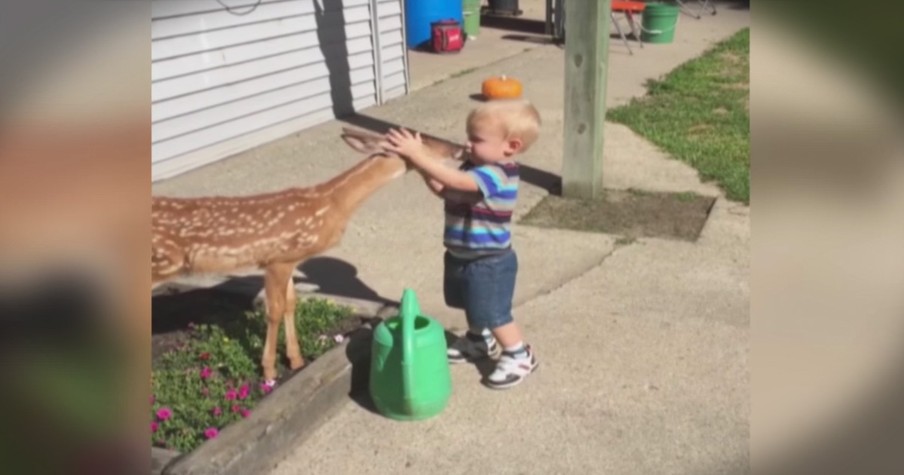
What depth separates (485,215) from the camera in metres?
3.59

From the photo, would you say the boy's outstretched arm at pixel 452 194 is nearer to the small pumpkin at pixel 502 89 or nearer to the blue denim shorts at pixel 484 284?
the blue denim shorts at pixel 484 284

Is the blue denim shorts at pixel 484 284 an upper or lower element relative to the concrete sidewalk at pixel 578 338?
upper

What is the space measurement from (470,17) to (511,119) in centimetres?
1150

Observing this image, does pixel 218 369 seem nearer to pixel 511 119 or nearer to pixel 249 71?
pixel 511 119

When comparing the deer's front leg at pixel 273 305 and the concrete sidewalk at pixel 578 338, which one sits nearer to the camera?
the concrete sidewalk at pixel 578 338

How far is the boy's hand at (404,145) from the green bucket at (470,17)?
11550mm

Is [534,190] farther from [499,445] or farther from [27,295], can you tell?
[27,295]

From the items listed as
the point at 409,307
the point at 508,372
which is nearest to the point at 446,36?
the point at 508,372

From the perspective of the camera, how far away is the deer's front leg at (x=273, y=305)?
3.53 meters

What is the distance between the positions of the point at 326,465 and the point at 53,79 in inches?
116

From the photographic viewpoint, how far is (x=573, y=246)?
556 centimetres

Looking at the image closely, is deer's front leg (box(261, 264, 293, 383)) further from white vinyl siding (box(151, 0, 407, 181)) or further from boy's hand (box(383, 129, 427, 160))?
white vinyl siding (box(151, 0, 407, 181))

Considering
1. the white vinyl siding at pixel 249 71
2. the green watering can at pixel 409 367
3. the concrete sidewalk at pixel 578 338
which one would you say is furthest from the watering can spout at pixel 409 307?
the white vinyl siding at pixel 249 71

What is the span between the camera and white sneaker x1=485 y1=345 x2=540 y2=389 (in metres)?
3.83
